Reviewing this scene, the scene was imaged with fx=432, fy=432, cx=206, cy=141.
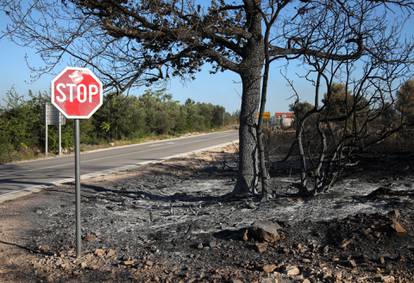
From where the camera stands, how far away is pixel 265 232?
5105 millimetres

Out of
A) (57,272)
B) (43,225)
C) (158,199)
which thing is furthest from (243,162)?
(57,272)

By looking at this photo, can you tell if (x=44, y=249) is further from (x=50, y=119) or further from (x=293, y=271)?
(x=50, y=119)

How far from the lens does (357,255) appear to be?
15.1ft

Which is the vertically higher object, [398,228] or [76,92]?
[76,92]

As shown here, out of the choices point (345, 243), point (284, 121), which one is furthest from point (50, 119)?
point (345, 243)

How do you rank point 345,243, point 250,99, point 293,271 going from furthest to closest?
point 250,99
point 345,243
point 293,271

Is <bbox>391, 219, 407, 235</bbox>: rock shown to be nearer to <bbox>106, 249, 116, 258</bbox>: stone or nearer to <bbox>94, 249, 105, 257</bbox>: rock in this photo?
<bbox>106, 249, 116, 258</bbox>: stone

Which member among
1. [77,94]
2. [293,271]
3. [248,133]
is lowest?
[293,271]

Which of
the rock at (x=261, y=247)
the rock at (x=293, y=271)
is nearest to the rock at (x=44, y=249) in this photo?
the rock at (x=261, y=247)

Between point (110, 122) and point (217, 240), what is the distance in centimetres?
2987

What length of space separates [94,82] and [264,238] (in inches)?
106

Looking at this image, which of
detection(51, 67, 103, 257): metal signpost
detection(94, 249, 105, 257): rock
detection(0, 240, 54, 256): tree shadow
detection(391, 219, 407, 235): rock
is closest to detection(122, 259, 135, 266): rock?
detection(94, 249, 105, 257): rock

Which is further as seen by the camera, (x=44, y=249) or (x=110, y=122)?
(x=110, y=122)

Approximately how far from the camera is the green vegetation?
22058mm
